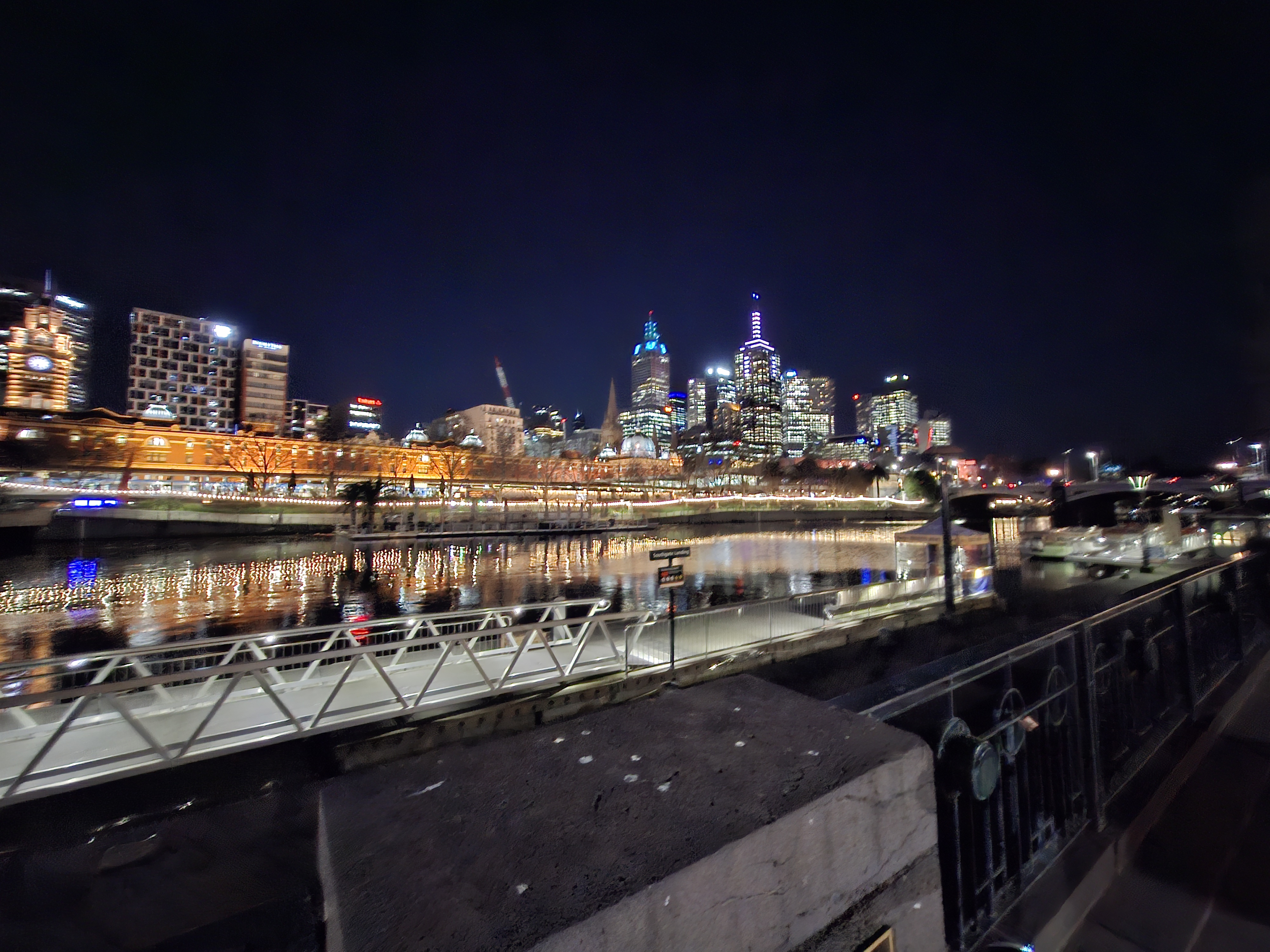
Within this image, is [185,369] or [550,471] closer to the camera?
[185,369]

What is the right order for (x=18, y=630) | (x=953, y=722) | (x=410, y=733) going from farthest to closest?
(x=18, y=630) → (x=410, y=733) → (x=953, y=722)

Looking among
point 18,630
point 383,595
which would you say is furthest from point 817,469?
point 18,630

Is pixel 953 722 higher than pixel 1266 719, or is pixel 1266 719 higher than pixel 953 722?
pixel 953 722

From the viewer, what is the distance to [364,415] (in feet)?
548

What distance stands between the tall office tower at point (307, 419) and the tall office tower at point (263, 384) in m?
5.02

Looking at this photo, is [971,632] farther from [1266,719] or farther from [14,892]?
[14,892]

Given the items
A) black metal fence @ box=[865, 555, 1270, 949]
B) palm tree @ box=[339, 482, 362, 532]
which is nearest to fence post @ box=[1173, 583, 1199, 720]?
black metal fence @ box=[865, 555, 1270, 949]

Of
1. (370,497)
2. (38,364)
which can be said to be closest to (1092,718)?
(370,497)

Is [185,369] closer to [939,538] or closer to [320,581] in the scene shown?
[320,581]

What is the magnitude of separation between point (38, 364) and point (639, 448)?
12782 cm

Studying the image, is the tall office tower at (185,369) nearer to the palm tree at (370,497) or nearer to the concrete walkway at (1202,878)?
the palm tree at (370,497)

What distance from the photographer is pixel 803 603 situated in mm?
13281

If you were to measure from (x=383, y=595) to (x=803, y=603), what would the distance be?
19774 mm

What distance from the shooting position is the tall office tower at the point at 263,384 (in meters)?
124
